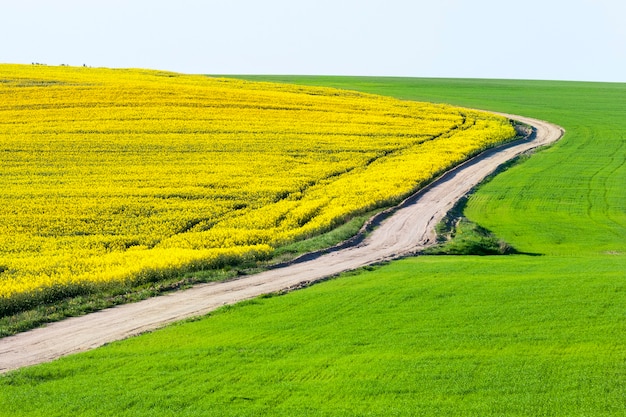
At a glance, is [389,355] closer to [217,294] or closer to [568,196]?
[217,294]

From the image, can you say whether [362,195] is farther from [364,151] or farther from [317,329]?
[317,329]

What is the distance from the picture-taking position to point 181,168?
4784 centimetres

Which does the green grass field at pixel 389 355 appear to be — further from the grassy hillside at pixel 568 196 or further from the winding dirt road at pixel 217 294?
the grassy hillside at pixel 568 196

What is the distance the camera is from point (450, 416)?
1291 cm

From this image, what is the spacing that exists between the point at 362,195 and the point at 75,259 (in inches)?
682

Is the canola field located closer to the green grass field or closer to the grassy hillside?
the grassy hillside

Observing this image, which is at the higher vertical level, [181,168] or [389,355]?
[389,355]

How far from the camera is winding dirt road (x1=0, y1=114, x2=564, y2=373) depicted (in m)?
18.3

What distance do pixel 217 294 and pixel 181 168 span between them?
83.6 ft

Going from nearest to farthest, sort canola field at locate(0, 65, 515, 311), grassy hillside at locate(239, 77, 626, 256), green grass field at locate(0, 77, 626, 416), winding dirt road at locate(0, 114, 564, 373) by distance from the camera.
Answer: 1. green grass field at locate(0, 77, 626, 416)
2. winding dirt road at locate(0, 114, 564, 373)
3. canola field at locate(0, 65, 515, 311)
4. grassy hillside at locate(239, 77, 626, 256)

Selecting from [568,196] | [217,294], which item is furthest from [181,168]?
[217,294]

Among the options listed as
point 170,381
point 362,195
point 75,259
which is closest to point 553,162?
point 362,195

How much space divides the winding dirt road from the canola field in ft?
6.46

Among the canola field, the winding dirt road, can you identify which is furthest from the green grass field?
the canola field
